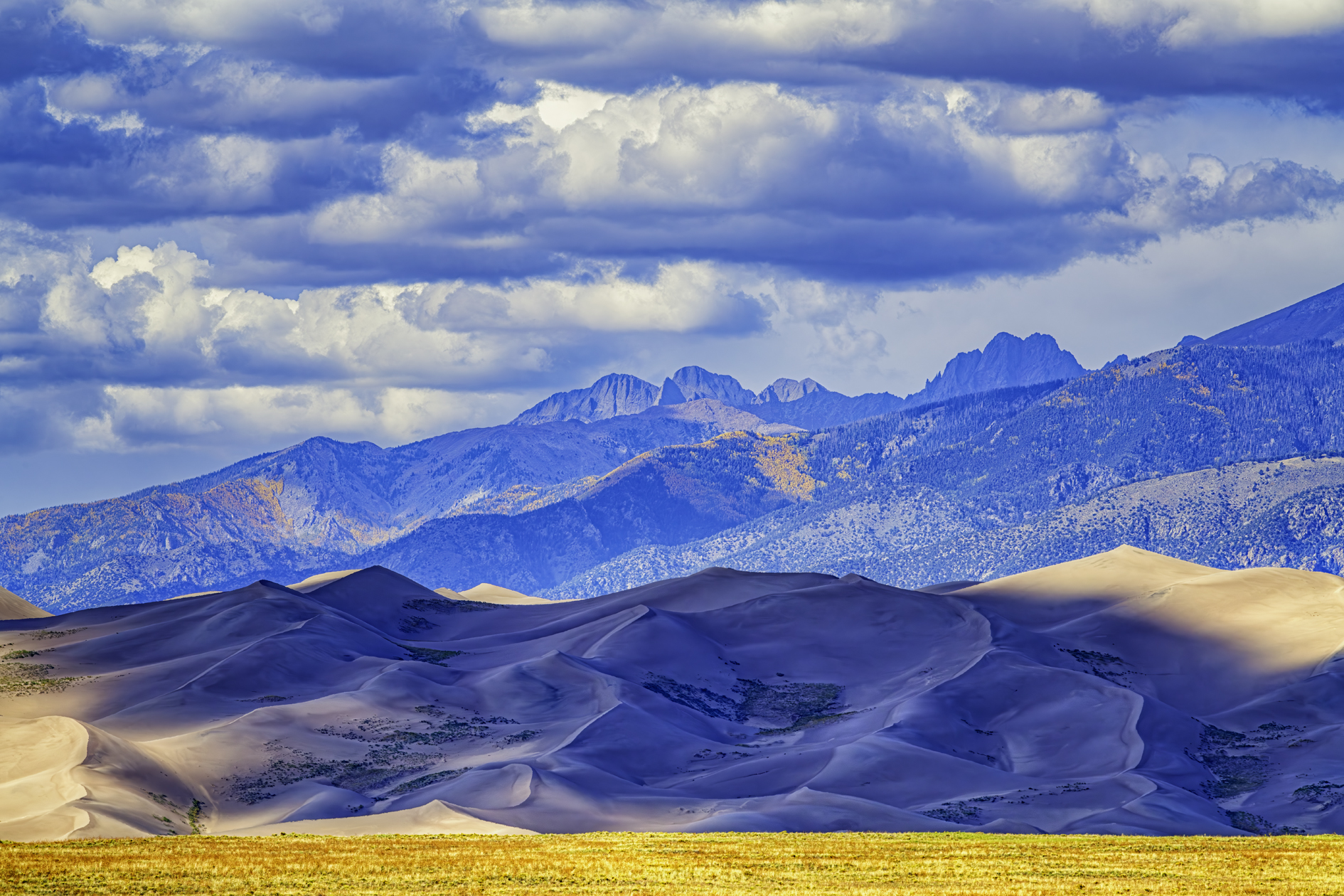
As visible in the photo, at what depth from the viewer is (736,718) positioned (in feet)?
521

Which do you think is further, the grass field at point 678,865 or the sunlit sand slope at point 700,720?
the sunlit sand slope at point 700,720

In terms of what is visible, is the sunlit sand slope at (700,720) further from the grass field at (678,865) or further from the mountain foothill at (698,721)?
the grass field at (678,865)

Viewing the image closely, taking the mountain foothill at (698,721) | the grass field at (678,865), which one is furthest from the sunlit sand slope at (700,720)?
the grass field at (678,865)

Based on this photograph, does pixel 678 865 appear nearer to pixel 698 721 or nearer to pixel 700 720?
pixel 698 721

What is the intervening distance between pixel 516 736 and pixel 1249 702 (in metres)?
78.1

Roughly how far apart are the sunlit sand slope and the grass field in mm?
23965

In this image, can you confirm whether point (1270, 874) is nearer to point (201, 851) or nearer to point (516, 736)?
point (201, 851)

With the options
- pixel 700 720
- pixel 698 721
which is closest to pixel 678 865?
pixel 698 721

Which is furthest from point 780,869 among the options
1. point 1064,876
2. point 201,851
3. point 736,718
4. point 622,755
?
point 736,718

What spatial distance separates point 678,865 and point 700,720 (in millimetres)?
89168

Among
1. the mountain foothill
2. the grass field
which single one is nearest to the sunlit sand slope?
the mountain foothill

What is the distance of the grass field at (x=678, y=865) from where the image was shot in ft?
185

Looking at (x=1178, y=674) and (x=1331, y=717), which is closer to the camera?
(x=1331, y=717)

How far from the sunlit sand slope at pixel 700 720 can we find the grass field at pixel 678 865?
2397 cm
